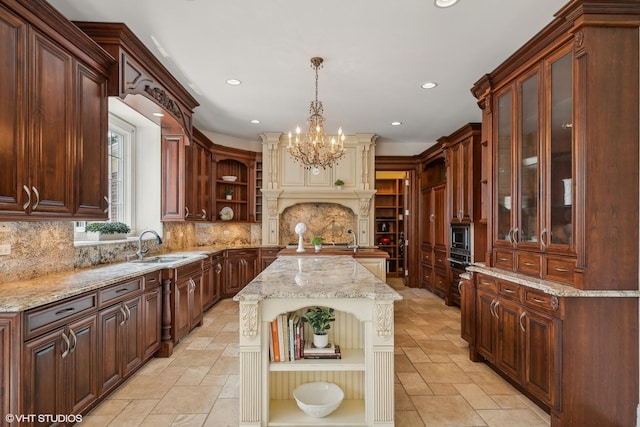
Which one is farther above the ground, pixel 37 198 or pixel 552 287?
pixel 37 198

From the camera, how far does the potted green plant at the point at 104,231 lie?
336 centimetres

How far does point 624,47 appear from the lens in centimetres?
215

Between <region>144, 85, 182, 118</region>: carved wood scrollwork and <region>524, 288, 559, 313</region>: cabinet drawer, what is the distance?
3725 millimetres

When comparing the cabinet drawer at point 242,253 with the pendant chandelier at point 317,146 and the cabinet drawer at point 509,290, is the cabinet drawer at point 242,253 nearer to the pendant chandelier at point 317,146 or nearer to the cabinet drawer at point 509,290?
the pendant chandelier at point 317,146

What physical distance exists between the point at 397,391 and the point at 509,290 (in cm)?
123

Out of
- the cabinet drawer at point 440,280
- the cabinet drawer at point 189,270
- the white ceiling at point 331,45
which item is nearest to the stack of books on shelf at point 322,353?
the cabinet drawer at point 189,270

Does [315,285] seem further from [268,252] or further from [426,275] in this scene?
[426,275]

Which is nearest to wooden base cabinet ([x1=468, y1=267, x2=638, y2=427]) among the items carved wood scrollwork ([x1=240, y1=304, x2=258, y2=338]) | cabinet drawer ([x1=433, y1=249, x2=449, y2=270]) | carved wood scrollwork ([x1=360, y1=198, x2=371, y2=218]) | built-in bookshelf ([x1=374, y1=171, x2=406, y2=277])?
carved wood scrollwork ([x1=240, y1=304, x2=258, y2=338])

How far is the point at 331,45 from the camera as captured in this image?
9.68 feet

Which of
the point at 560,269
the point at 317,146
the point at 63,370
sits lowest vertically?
the point at 63,370

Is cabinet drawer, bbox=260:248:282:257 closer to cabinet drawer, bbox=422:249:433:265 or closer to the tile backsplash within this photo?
the tile backsplash

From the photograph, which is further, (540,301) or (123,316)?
(123,316)

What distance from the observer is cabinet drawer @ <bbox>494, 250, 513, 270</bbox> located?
2.92 meters

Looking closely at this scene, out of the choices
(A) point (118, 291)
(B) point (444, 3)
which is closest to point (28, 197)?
(A) point (118, 291)
